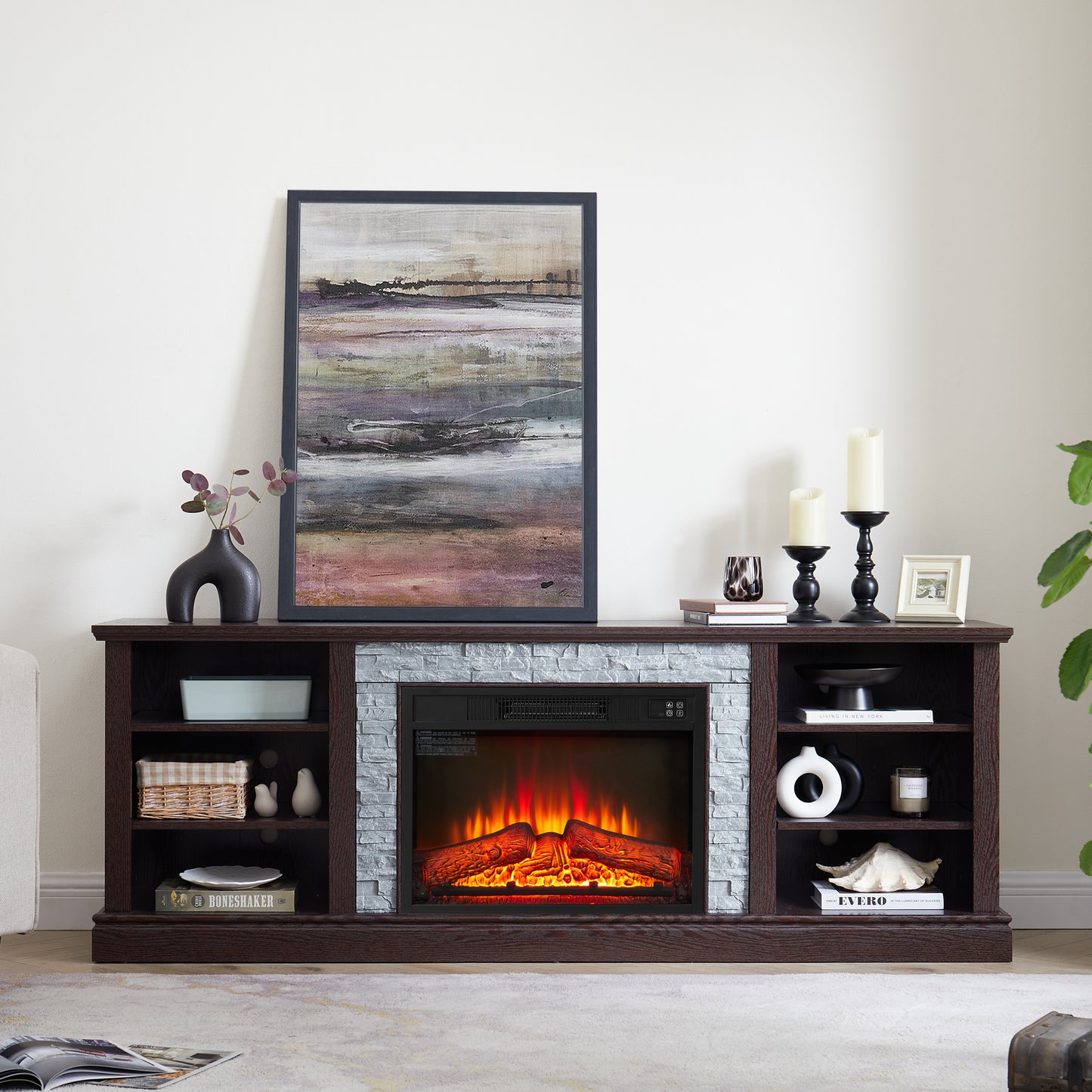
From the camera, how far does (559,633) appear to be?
266 cm

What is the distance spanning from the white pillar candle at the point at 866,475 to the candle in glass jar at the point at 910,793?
70cm

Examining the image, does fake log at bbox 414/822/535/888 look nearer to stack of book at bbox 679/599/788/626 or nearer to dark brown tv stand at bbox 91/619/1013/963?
dark brown tv stand at bbox 91/619/1013/963

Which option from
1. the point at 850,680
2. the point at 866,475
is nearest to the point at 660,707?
the point at 850,680

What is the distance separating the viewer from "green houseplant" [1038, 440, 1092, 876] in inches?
70.2

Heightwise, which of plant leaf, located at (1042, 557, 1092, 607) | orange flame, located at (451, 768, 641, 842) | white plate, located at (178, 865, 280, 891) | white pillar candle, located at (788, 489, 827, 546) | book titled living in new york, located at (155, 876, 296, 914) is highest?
white pillar candle, located at (788, 489, 827, 546)

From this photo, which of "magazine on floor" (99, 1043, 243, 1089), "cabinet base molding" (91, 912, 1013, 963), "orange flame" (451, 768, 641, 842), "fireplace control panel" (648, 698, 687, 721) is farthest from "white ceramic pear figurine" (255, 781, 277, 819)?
"fireplace control panel" (648, 698, 687, 721)

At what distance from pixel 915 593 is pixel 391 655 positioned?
1.40 m

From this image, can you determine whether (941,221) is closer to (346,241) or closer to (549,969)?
(346,241)

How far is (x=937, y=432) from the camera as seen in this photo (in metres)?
3.07

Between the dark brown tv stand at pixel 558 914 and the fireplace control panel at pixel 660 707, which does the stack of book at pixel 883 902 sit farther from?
the fireplace control panel at pixel 660 707

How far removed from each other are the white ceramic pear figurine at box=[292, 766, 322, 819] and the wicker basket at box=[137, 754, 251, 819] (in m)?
0.14

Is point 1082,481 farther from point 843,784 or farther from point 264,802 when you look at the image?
point 264,802

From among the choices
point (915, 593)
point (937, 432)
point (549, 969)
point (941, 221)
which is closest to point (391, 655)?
point (549, 969)

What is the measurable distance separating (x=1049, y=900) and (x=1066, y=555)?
1656mm
